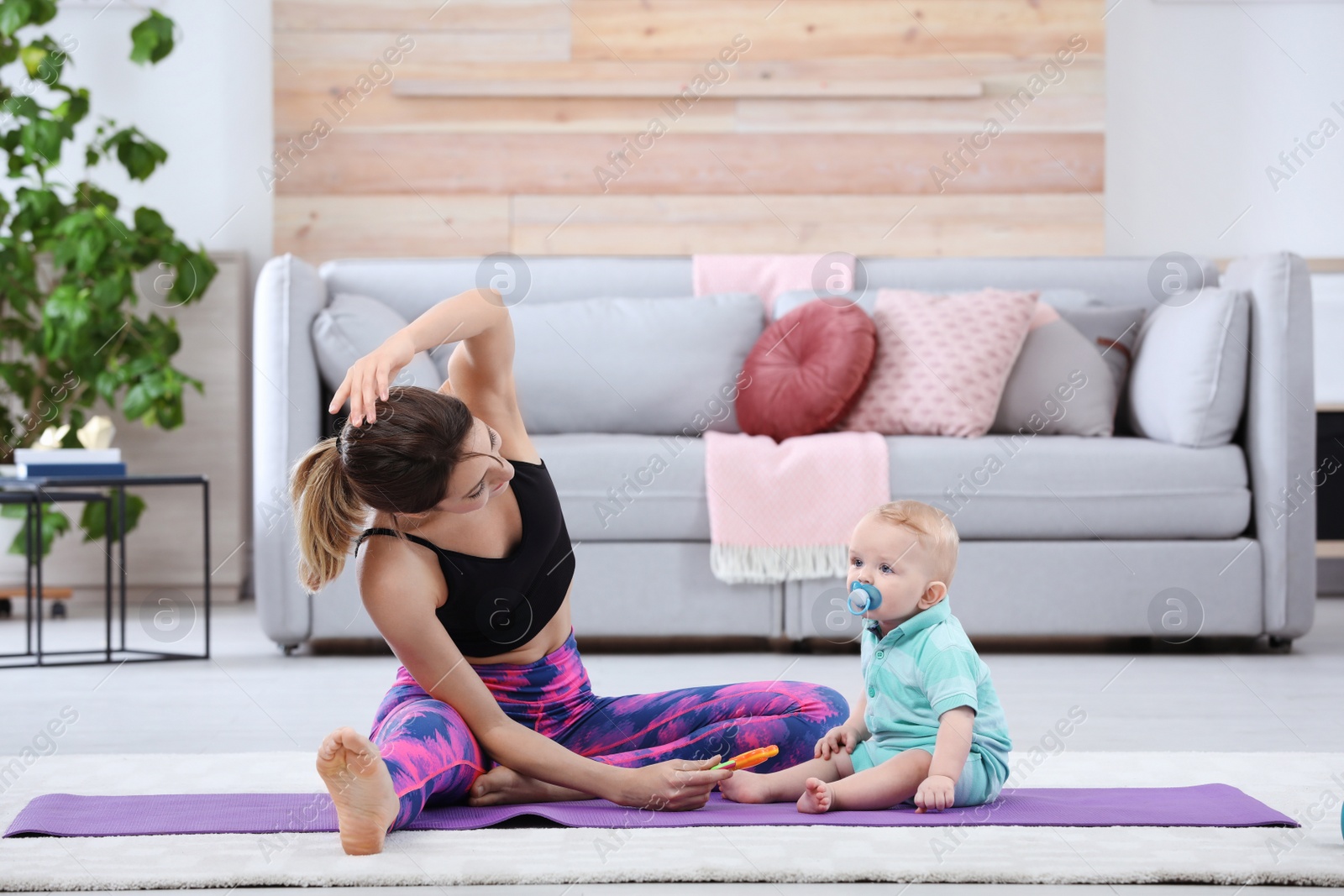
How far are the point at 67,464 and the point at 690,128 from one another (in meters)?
1.94

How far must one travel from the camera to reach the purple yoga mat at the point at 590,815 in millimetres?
1197

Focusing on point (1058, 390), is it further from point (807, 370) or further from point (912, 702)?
point (912, 702)

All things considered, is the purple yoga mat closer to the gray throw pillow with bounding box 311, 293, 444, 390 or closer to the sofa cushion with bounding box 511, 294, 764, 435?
the gray throw pillow with bounding box 311, 293, 444, 390

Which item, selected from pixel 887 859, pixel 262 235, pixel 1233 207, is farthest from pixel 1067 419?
pixel 262 235

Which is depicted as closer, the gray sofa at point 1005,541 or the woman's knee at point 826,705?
the woman's knee at point 826,705

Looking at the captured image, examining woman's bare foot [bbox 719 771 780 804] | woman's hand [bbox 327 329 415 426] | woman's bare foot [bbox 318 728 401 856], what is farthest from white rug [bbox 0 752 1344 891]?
woman's hand [bbox 327 329 415 426]

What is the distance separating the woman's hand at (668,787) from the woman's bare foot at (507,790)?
0.06 m

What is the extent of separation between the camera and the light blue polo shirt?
1251mm

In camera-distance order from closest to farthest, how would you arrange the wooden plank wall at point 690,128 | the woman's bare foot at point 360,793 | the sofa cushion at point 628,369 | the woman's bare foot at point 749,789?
the woman's bare foot at point 360,793, the woman's bare foot at point 749,789, the sofa cushion at point 628,369, the wooden plank wall at point 690,128

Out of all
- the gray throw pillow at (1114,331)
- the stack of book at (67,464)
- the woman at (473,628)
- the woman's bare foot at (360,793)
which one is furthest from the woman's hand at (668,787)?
the gray throw pillow at (1114,331)

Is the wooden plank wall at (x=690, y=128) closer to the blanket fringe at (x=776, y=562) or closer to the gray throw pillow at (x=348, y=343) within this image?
the gray throw pillow at (x=348, y=343)

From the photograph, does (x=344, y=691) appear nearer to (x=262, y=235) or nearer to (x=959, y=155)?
(x=262, y=235)

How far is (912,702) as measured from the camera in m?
1.29

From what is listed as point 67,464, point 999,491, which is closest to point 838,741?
point 999,491
